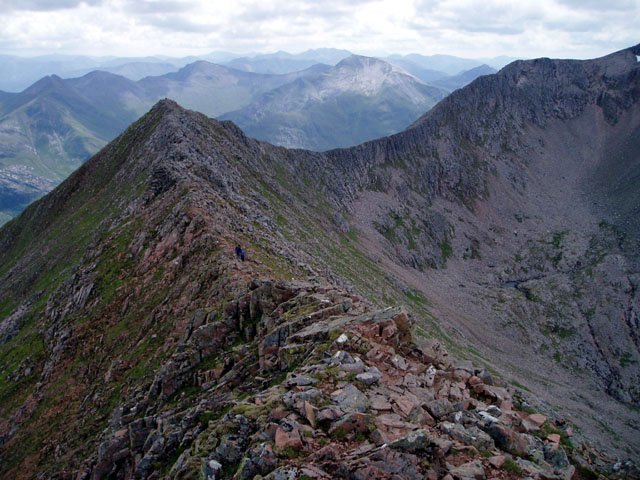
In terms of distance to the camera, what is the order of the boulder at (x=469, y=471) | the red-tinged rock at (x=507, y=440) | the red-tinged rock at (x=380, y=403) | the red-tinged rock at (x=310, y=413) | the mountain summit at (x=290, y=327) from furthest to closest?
the red-tinged rock at (x=380, y=403)
the mountain summit at (x=290, y=327)
the red-tinged rock at (x=507, y=440)
the red-tinged rock at (x=310, y=413)
the boulder at (x=469, y=471)

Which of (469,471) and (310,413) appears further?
(310,413)

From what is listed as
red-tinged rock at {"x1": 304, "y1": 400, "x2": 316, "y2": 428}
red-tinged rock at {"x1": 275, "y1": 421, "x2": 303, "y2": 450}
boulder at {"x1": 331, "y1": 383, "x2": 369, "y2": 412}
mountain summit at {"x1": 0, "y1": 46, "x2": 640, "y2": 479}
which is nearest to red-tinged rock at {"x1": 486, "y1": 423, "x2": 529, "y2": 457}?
mountain summit at {"x1": 0, "y1": 46, "x2": 640, "y2": 479}

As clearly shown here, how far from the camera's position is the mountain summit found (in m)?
21.0

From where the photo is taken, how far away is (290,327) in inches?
1180

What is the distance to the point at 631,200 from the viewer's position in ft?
581

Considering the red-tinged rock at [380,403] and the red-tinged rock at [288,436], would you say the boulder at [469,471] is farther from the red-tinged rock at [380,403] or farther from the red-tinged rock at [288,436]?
the red-tinged rock at [288,436]

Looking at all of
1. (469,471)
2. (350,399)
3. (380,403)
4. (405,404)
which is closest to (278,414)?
(350,399)

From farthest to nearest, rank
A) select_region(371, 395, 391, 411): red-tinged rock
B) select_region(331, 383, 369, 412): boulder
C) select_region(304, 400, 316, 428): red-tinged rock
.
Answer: select_region(371, 395, 391, 411): red-tinged rock → select_region(331, 383, 369, 412): boulder → select_region(304, 400, 316, 428): red-tinged rock

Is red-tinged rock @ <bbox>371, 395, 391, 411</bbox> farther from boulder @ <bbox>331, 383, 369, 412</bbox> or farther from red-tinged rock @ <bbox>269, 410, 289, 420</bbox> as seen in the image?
red-tinged rock @ <bbox>269, 410, 289, 420</bbox>

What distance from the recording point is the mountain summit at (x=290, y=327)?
2097 cm

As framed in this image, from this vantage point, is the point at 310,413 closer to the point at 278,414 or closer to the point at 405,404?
the point at 278,414

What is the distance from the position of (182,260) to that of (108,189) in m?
54.9

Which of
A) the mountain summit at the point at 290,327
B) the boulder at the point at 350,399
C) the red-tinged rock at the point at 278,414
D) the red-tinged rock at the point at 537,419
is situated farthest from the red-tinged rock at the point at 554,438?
the red-tinged rock at the point at 278,414

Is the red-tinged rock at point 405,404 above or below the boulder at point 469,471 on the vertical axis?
above
